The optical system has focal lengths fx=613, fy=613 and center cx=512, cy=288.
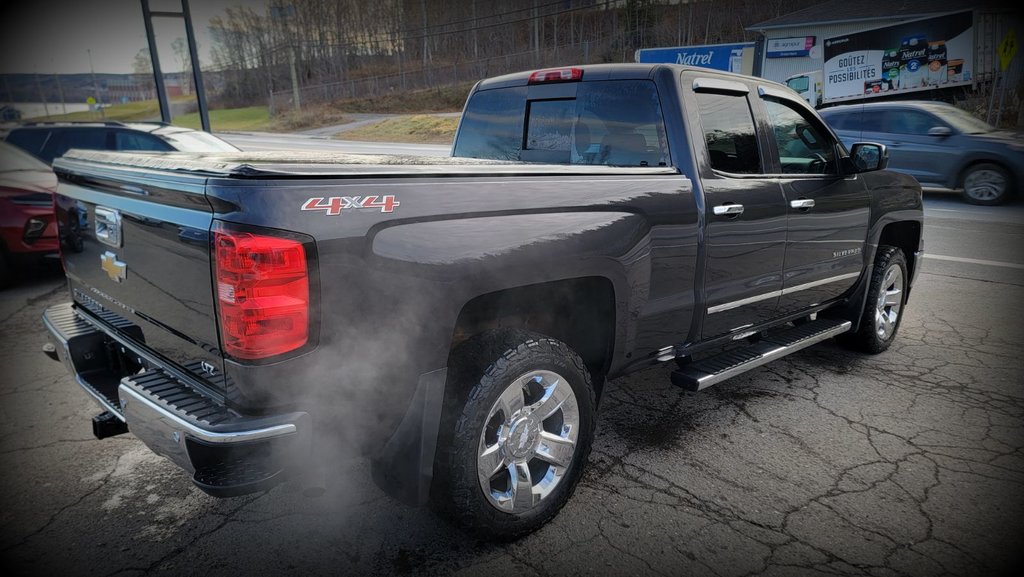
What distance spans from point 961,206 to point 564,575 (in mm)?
12499

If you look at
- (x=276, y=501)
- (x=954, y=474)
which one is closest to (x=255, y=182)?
(x=276, y=501)

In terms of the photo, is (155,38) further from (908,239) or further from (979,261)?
(979,261)

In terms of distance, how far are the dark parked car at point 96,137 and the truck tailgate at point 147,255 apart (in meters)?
5.63

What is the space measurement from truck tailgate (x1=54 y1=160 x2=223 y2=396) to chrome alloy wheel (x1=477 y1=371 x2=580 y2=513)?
101cm

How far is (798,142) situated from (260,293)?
3.52 metres

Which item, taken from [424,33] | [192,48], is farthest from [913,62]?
[424,33]

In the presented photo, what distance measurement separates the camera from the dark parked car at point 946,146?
10.9 meters

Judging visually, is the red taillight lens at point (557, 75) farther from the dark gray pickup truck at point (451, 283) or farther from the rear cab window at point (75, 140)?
the rear cab window at point (75, 140)

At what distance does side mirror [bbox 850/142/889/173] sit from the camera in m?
4.01

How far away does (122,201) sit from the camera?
237 centimetres

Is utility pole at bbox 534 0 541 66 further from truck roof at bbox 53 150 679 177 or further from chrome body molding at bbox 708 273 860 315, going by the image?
truck roof at bbox 53 150 679 177

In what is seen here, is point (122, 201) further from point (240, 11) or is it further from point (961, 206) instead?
point (240, 11)

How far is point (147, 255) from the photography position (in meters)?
2.22

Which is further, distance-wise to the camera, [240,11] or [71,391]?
[240,11]
